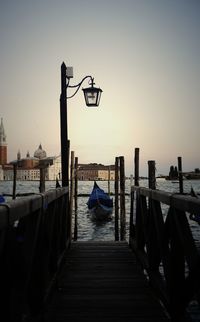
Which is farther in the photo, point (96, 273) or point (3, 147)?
point (3, 147)

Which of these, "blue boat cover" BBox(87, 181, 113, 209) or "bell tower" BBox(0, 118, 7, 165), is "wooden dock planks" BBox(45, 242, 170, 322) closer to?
"blue boat cover" BBox(87, 181, 113, 209)

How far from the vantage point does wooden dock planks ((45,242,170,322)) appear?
134 inches

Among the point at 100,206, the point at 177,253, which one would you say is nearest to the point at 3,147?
the point at 100,206

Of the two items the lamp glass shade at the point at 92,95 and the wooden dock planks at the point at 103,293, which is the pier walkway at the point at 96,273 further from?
the lamp glass shade at the point at 92,95

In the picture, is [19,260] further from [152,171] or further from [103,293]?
[152,171]

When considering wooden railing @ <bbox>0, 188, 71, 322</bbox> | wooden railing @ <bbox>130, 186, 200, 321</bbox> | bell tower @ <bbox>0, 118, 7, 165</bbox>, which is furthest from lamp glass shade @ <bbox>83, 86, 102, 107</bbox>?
bell tower @ <bbox>0, 118, 7, 165</bbox>

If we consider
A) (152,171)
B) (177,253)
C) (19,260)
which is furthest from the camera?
(152,171)

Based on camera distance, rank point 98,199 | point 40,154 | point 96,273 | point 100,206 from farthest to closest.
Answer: point 40,154 < point 100,206 < point 98,199 < point 96,273

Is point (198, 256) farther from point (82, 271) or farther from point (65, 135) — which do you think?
point (65, 135)

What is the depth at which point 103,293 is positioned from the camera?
13.5 ft

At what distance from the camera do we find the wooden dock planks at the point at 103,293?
341 cm

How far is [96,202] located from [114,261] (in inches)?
784

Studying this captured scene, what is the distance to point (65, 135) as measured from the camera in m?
7.20

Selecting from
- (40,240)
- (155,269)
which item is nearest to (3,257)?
(40,240)
